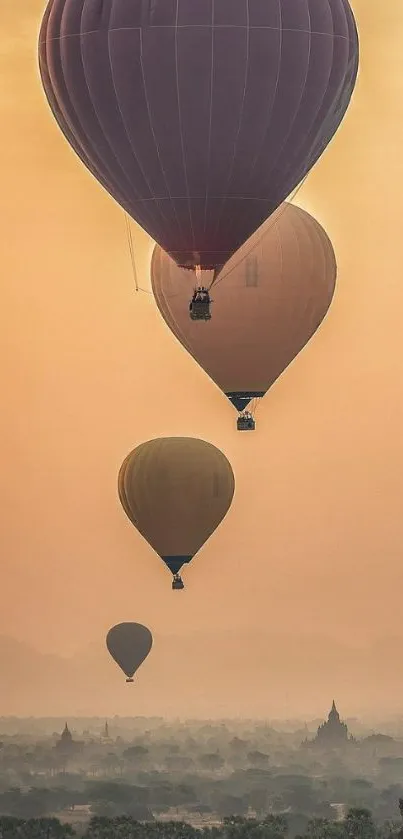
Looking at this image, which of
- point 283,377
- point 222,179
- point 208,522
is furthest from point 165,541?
point 222,179

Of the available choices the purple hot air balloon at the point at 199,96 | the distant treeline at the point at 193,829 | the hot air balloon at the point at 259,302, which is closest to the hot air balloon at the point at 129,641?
the distant treeline at the point at 193,829

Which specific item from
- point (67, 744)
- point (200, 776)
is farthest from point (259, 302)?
point (200, 776)

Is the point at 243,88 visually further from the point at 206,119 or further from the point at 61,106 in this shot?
the point at 61,106

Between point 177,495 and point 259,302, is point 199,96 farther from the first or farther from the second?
point 177,495

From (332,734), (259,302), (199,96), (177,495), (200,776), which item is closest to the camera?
(199,96)

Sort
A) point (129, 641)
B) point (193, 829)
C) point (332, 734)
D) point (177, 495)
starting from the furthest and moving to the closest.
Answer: point (332, 734), point (193, 829), point (129, 641), point (177, 495)

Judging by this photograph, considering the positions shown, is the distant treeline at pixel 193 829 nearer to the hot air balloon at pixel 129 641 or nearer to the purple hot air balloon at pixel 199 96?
the hot air balloon at pixel 129 641

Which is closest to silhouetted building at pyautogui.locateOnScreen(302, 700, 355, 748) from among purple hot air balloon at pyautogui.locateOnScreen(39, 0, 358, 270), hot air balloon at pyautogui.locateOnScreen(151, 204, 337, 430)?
hot air balloon at pyautogui.locateOnScreen(151, 204, 337, 430)

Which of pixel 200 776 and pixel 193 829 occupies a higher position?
pixel 200 776
